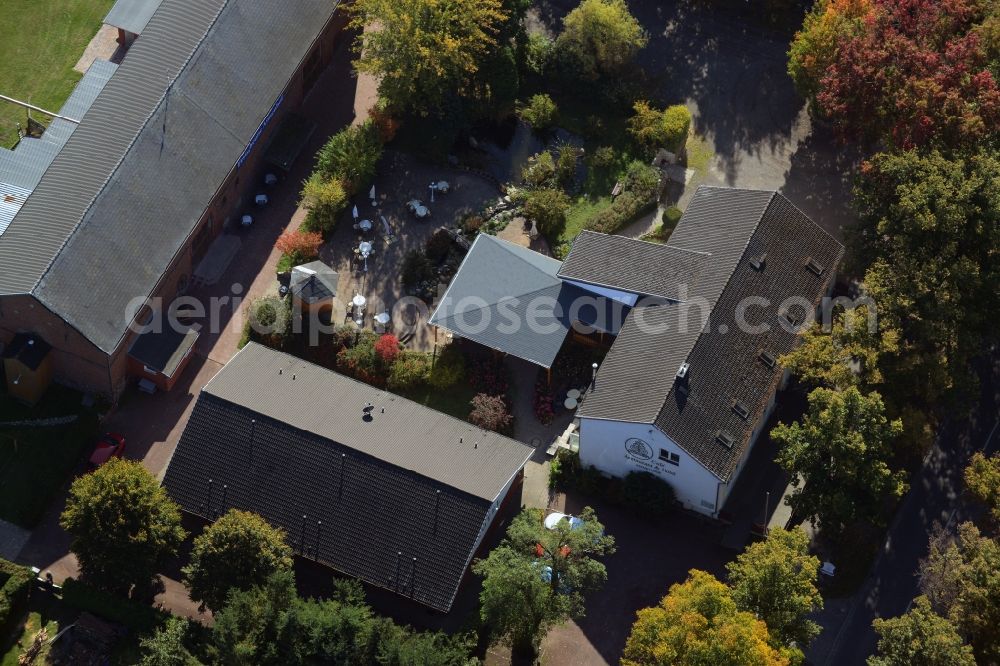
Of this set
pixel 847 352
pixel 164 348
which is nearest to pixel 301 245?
pixel 164 348

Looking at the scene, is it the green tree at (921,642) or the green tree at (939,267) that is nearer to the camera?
the green tree at (921,642)

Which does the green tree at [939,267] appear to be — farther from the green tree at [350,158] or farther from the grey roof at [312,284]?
the green tree at [350,158]

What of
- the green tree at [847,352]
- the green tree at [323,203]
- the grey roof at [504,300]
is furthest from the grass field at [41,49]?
the green tree at [847,352]

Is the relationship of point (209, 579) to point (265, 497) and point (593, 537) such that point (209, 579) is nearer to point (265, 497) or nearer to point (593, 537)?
point (265, 497)

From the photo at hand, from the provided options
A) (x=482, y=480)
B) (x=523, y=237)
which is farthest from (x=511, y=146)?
(x=482, y=480)

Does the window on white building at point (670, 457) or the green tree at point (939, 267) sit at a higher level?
the green tree at point (939, 267)

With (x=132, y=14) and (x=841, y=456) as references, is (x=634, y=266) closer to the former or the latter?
(x=841, y=456)

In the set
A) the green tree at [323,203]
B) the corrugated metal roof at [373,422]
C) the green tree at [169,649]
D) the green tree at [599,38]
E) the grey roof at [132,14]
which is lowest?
the green tree at [169,649]
